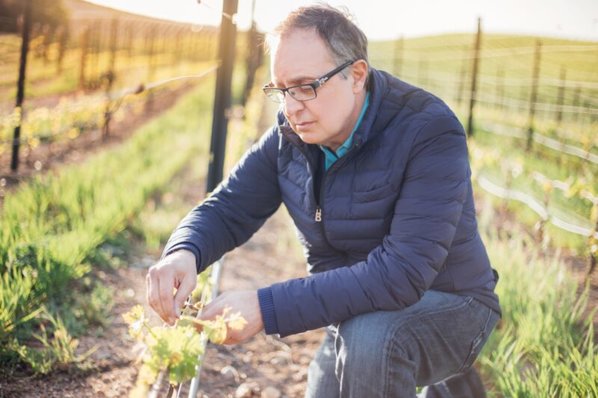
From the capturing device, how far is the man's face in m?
1.54

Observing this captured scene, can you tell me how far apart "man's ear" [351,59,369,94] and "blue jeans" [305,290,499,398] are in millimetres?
607

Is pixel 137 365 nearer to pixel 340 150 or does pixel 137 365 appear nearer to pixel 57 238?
Result: pixel 57 238

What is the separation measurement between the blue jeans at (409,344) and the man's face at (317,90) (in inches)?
20.2

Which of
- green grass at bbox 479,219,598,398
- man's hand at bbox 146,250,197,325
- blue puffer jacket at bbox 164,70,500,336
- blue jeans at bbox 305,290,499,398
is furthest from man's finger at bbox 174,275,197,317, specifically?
green grass at bbox 479,219,598,398

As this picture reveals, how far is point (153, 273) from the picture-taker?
4.82 ft

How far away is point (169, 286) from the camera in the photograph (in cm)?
145

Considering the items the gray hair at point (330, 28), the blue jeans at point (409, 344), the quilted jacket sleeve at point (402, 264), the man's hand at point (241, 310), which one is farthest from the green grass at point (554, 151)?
the man's hand at point (241, 310)

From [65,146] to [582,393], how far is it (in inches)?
274

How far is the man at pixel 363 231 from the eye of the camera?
1.45 m

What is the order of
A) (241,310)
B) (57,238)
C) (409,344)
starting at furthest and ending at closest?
1. (57,238)
2. (409,344)
3. (241,310)

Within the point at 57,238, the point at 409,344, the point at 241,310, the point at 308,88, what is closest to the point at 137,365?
the point at 57,238

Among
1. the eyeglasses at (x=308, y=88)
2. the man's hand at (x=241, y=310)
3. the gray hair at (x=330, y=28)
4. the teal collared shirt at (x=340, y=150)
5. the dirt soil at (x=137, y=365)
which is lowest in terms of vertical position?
the dirt soil at (x=137, y=365)

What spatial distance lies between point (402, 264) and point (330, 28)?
0.64 meters

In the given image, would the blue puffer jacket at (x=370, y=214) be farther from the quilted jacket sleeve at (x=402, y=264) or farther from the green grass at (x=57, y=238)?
the green grass at (x=57, y=238)
